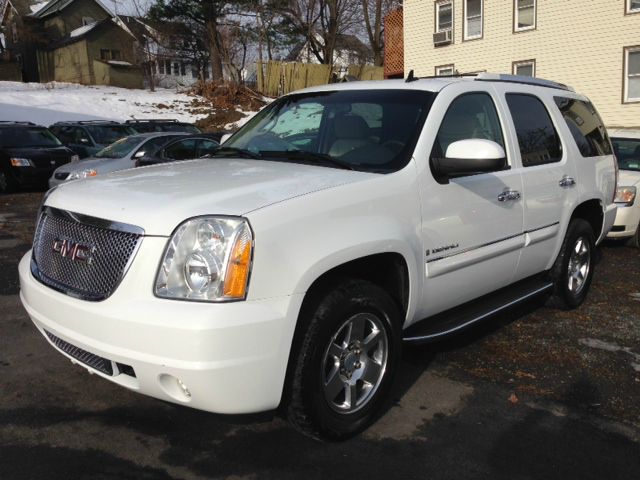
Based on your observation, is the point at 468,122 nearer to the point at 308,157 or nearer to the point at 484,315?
the point at 308,157

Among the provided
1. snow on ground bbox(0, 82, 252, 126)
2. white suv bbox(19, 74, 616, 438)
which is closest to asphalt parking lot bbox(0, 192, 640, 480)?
white suv bbox(19, 74, 616, 438)

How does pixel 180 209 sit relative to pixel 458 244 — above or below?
above

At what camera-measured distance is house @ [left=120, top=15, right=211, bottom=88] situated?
43.2 metres

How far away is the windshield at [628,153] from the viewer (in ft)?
28.9

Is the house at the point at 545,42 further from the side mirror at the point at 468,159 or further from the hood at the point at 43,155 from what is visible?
the side mirror at the point at 468,159

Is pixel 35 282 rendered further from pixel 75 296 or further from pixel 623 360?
pixel 623 360

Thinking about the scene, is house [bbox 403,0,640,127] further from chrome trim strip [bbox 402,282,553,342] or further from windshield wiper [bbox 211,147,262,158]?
windshield wiper [bbox 211,147,262,158]

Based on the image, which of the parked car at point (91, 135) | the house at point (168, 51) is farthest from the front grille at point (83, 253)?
the house at point (168, 51)

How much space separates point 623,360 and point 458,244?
1.67m

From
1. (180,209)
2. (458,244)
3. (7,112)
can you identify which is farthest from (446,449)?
(7,112)

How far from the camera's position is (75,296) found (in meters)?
2.96

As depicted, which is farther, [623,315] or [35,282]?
[623,315]

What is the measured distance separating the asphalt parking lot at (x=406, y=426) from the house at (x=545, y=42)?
1745 centimetres

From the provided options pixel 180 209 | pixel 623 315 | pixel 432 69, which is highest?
pixel 432 69
